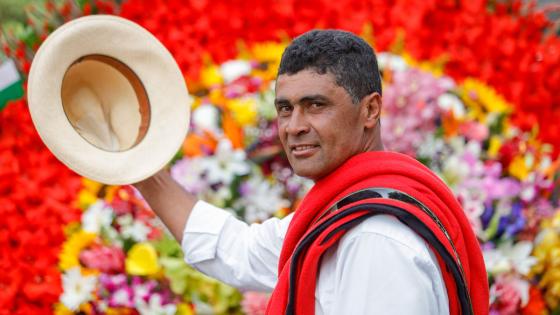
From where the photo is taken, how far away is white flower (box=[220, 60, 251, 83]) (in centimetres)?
370

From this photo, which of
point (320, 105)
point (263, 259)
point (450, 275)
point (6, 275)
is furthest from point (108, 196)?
point (450, 275)

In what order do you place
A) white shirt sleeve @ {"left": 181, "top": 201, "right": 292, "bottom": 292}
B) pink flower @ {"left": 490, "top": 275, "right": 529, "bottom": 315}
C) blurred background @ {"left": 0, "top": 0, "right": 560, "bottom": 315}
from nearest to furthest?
white shirt sleeve @ {"left": 181, "top": 201, "right": 292, "bottom": 292}
blurred background @ {"left": 0, "top": 0, "right": 560, "bottom": 315}
pink flower @ {"left": 490, "top": 275, "right": 529, "bottom": 315}

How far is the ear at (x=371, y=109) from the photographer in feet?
6.18

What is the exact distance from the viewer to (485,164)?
11.5 feet

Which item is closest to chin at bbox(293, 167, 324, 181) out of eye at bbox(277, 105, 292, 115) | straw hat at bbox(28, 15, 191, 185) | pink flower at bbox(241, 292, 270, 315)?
eye at bbox(277, 105, 292, 115)

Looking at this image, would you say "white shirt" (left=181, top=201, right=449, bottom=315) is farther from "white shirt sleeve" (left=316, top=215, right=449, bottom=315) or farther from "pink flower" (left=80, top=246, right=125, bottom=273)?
"pink flower" (left=80, top=246, right=125, bottom=273)

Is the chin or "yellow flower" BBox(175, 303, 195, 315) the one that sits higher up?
the chin

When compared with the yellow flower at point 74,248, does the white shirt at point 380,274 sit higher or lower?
higher

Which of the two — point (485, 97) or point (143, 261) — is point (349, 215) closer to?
point (143, 261)

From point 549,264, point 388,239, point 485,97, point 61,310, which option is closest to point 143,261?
point 61,310

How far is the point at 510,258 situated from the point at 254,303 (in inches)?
41.9

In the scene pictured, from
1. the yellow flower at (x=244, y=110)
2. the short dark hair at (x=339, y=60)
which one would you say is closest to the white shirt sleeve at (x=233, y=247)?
the short dark hair at (x=339, y=60)

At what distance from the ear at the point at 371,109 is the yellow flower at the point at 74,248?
1497 mm

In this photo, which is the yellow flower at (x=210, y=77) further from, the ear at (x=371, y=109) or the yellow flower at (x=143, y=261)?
the ear at (x=371, y=109)
